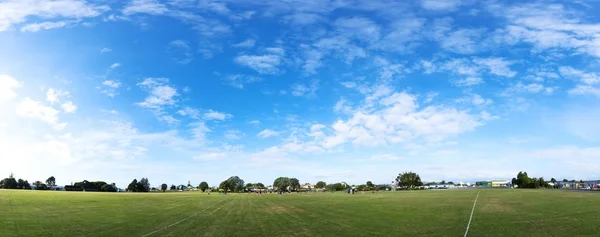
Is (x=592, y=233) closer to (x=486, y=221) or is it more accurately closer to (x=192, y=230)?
(x=486, y=221)

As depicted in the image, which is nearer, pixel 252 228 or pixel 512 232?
pixel 512 232

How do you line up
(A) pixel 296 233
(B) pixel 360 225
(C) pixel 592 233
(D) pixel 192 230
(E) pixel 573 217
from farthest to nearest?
(E) pixel 573 217
(B) pixel 360 225
(D) pixel 192 230
(A) pixel 296 233
(C) pixel 592 233

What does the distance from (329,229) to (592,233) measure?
1638cm

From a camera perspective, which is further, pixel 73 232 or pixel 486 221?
pixel 486 221

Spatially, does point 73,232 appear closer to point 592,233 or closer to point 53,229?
point 53,229

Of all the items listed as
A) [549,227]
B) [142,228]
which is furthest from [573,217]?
[142,228]

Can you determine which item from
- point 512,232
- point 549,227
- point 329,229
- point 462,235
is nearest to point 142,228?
point 329,229

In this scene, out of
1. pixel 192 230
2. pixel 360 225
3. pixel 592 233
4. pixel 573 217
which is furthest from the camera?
pixel 573 217

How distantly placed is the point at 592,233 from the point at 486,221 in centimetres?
781

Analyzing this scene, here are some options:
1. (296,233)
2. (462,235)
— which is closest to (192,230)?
(296,233)

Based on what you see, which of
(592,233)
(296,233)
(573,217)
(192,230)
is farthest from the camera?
(573,217)

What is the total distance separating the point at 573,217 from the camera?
3206cm

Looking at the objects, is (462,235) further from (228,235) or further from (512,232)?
(228,235)

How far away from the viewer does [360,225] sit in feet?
97.1
